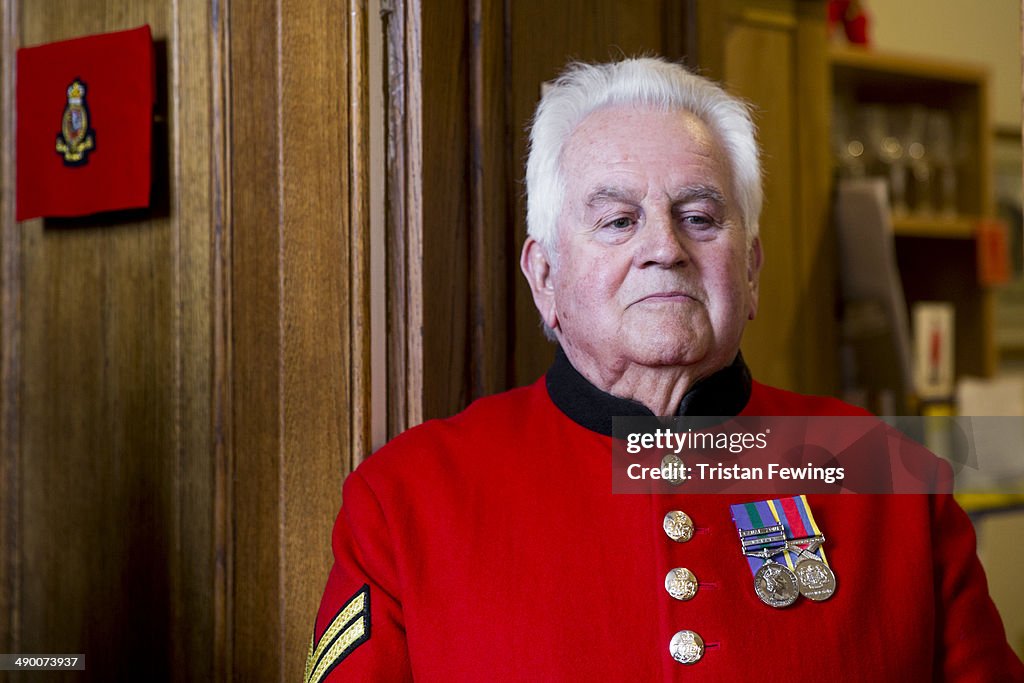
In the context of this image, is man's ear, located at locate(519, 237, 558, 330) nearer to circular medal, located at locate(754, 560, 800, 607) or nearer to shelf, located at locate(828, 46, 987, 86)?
circular medal, located at locate(754, 560, 800, 607)

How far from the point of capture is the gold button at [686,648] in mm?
1054

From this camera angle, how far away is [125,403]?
1674 mm

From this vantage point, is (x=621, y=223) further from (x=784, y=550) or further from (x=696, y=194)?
(x=784, y=550)

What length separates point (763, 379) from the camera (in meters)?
2.16

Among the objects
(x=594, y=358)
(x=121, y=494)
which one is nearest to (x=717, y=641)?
(x=594, y=358)

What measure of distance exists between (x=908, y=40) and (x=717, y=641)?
2.91 meters

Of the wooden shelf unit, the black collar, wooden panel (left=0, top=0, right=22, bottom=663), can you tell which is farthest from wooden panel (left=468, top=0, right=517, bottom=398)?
the wooden shelf unit

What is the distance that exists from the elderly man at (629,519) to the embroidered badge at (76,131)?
0.80 metres

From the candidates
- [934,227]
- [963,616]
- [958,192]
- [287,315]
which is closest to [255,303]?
[287,315]

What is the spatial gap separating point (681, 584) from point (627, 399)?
25cm

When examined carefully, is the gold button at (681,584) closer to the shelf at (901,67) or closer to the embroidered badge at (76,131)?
the embroidered badge at (76,131)

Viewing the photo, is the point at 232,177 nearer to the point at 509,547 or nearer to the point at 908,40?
the point at 509,547

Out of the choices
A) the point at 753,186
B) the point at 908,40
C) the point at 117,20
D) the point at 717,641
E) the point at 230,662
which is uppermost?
the point at 908,40

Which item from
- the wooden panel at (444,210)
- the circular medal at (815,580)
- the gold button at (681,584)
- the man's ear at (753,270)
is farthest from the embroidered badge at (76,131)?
the circular medal at (815,580)
